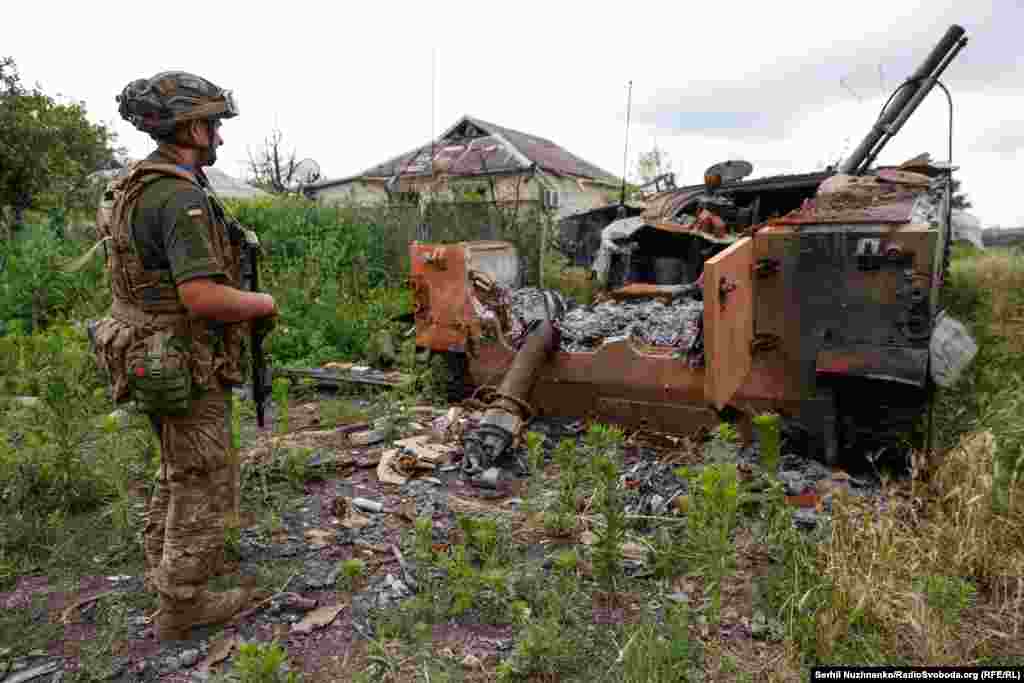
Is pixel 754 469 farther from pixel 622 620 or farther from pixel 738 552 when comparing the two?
pixel 622 620

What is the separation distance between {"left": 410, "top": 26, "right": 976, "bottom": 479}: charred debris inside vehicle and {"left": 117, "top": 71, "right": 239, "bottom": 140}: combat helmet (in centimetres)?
208

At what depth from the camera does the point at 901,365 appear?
3.40 meters

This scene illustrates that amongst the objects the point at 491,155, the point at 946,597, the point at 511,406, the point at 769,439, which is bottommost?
the point at 946,597

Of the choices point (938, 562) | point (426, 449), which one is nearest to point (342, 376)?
point (426, 449)

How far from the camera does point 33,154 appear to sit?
34.1 ft

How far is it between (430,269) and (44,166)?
849 cm

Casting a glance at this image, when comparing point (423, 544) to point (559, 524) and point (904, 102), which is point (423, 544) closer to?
A: point (559, 524)

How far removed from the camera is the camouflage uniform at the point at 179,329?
2396mm

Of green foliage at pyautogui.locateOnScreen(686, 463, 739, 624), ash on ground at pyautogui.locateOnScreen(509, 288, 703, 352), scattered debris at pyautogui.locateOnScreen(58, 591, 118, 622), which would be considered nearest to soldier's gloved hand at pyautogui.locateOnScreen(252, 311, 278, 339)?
scattered debris at pyautogui.locateOnScreen(58, 591, 118, 622)

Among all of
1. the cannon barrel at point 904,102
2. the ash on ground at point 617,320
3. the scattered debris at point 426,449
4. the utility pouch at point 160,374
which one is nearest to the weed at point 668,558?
the ash on ground at point 617,320

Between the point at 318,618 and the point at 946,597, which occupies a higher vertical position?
the point at 946,597

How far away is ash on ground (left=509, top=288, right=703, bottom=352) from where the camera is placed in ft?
14.5

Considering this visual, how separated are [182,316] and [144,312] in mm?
121

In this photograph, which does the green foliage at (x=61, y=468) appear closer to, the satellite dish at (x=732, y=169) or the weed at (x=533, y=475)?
the weed at (x=533, y=475)
